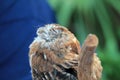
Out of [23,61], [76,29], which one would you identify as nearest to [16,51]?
[23,61]

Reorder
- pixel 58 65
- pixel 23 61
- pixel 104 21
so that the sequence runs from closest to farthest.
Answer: pixel 58 65, pixel 23 61, pixel 104 21

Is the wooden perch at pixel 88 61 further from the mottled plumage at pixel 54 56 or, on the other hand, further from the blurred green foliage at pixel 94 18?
the blurred green foliage at pixel 94 18

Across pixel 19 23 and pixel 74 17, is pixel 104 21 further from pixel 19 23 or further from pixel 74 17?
pixel 19 23

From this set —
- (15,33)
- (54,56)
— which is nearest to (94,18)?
(15,33)

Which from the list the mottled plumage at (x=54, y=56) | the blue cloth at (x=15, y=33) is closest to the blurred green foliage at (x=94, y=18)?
the blue cloth at (x=15, y=33)

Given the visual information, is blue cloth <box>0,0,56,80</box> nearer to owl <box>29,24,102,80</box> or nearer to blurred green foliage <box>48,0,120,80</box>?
owl <box>29,24,102,80</box>

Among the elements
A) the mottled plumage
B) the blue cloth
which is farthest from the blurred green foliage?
the mottled plumage

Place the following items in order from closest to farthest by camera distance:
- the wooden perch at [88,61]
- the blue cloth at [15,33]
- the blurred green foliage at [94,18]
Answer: the wooden perch at [88,61] → the blue cloth at [15,33] → the blurred green foliage at [94,18]
